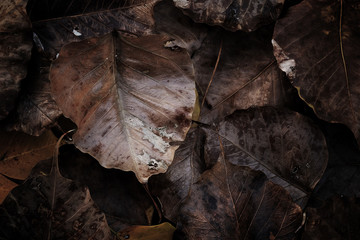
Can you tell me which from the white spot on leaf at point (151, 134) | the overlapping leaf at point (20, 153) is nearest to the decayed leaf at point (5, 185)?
the overlapping leaf at point (20, 153)

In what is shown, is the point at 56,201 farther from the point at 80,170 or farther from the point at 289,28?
the point at 289,28

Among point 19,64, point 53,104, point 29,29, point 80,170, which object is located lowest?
point 80,170

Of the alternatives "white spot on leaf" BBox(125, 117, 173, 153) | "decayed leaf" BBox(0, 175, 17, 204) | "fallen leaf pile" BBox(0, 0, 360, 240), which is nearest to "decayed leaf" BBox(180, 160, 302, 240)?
"fallen leaf pile" BBox(0, 0, 360, 240)

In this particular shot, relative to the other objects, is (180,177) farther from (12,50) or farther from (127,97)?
(12,50)

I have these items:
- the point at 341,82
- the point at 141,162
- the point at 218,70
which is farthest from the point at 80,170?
the point at 341,82

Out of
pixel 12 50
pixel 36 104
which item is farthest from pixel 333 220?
pixel 12 50

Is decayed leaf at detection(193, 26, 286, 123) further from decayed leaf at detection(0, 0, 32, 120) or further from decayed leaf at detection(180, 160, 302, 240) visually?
decayed leaf at detection(0, 0, 32, 120)
